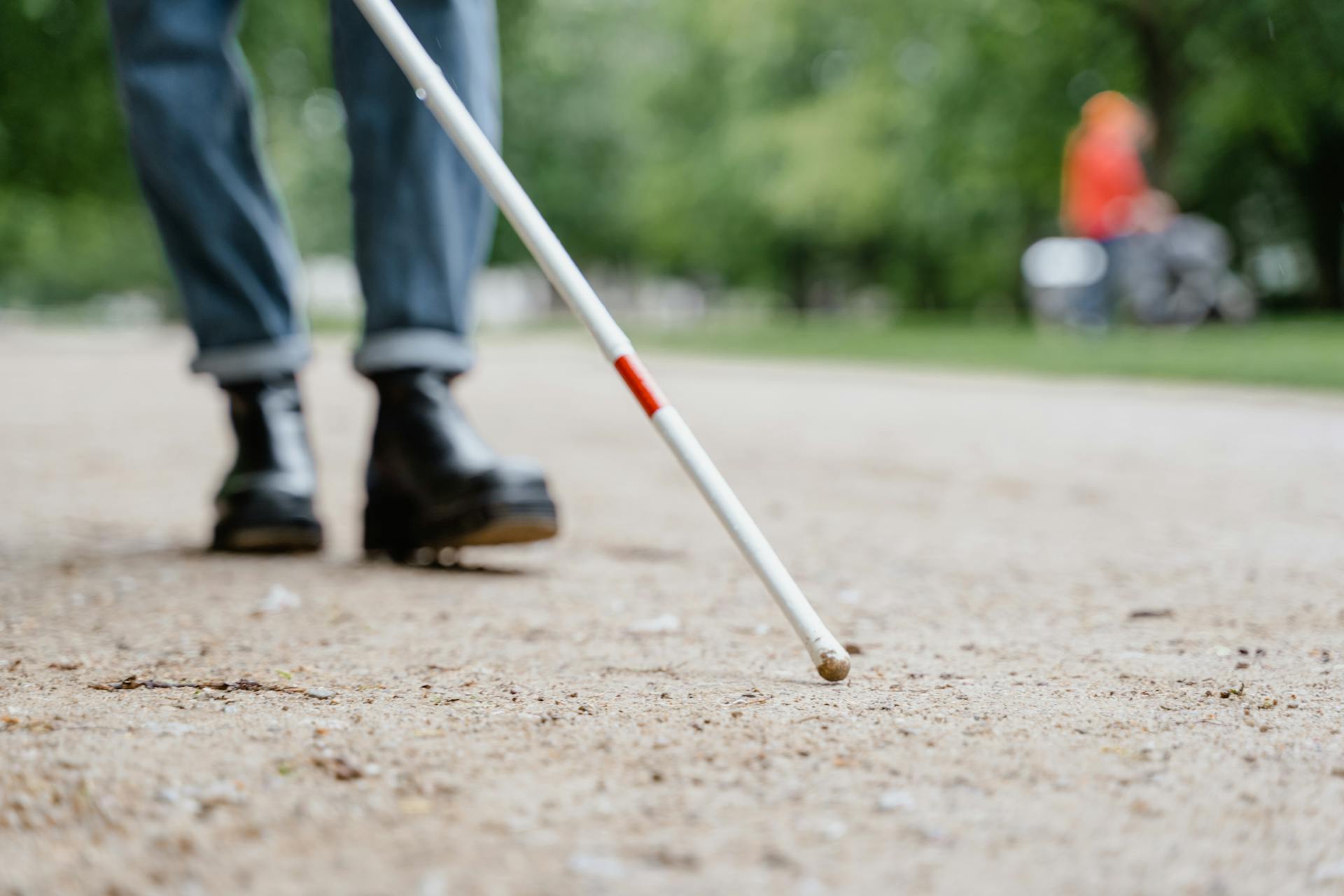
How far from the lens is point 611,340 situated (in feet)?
4.66

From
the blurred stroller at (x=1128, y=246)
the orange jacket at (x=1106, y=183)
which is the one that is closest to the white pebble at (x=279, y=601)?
the blurred stroller at (x=1128, y=246)

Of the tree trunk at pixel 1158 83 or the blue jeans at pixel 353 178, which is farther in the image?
the tree trunk at pixel 1158 83

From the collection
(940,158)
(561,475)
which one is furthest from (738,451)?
(940,158)

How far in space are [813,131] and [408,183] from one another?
63.2 feet

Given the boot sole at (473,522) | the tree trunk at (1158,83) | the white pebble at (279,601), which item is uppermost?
the tree trunk at (1158,83)

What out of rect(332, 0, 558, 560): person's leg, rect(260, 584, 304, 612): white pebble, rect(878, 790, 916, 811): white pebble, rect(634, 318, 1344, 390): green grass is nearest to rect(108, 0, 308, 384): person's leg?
rect(332, 0, 558, 560): person's leg

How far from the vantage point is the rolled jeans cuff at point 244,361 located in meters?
2.20

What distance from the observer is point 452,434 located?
2025 millimetres

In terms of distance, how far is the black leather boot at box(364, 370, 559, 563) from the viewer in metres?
1.93

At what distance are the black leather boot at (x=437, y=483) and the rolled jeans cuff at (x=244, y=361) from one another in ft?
0.72

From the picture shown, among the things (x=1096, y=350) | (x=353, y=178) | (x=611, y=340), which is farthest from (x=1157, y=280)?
(x=611, y=340)

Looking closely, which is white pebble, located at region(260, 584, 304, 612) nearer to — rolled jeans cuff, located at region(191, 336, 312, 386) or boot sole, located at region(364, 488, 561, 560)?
boot sole, located at region(364, 488, 561, 560)

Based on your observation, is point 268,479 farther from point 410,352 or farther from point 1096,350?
point 1096,350

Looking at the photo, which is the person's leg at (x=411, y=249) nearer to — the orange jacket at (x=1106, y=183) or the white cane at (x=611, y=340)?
the white cane at (x=611, y=340)
